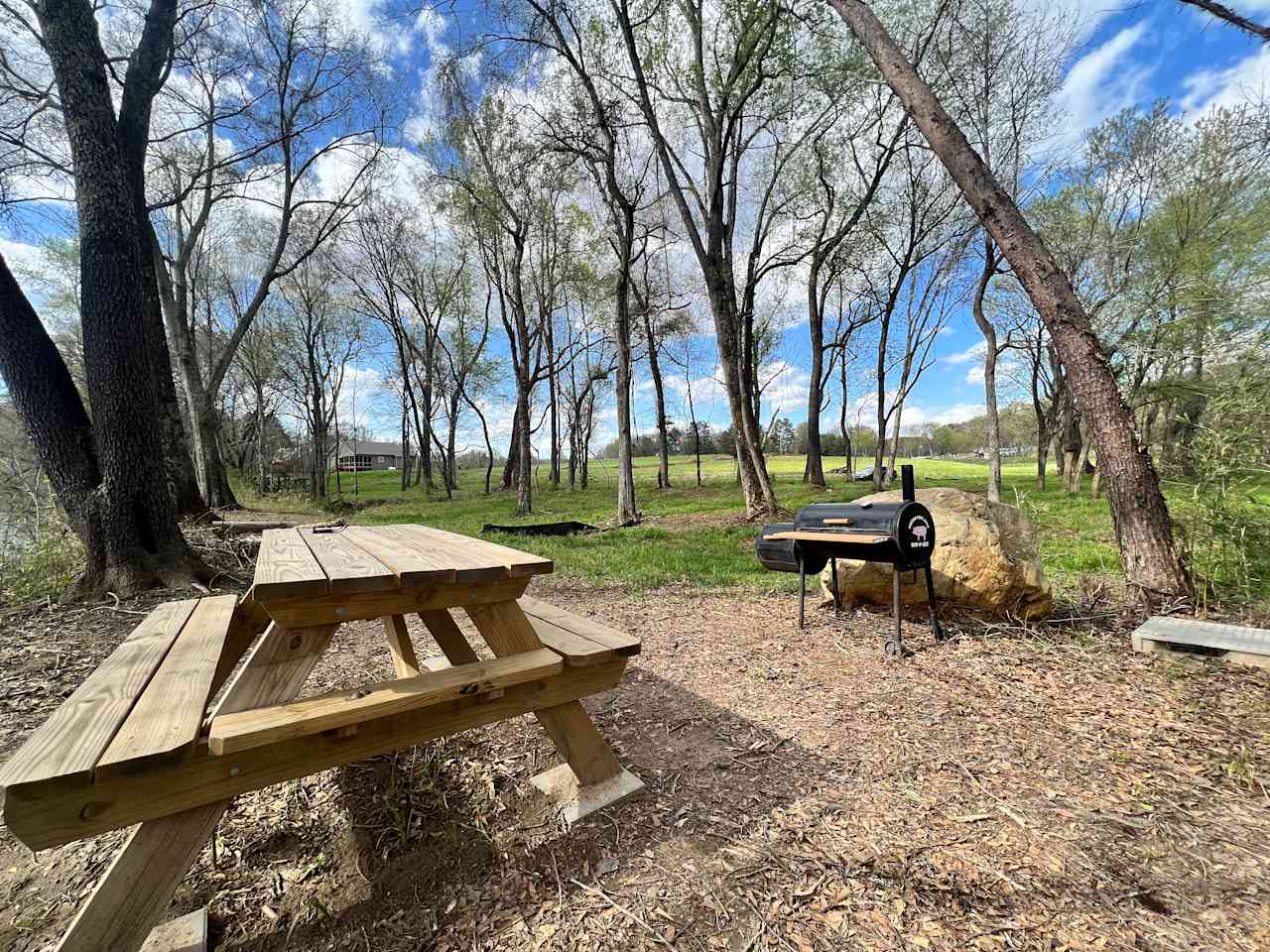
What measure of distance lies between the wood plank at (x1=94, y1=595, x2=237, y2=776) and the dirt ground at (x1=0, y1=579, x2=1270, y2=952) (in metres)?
0.73

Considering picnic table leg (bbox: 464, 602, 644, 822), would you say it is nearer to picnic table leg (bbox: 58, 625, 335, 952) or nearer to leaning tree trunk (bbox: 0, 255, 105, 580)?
picnic table leg (bbox: 58, 625, 335, 952)

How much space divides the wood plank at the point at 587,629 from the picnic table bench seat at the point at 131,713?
4.05 feet

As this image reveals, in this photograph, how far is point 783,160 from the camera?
12.8 meters

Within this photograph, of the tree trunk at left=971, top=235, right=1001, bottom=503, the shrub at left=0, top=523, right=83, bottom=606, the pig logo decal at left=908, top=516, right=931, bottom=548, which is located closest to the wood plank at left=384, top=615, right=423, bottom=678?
the pig logo decal at left=908, top=516, right=931, bottom=548

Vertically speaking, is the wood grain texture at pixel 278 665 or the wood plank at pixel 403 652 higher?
the wood grain texture at pixel 278 665

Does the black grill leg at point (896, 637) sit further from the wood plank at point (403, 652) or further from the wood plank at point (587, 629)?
the wood plank at point (403, 652)

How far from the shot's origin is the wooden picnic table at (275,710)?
1.20m

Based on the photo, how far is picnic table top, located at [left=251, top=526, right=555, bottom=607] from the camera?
4.73ft

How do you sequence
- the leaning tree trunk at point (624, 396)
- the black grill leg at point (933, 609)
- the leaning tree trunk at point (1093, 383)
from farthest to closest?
the leaning tree trunk at point (624, 396) < the leaning tree trunk at point (1093, 383) < the black grill leg at point (933, 609)

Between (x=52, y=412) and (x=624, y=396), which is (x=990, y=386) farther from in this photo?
(x=52, y=412)

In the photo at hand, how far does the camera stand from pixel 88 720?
54.0 inches

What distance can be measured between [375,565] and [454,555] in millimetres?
316

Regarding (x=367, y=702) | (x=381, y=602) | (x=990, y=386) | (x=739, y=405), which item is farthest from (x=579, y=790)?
(x=990, y=386)

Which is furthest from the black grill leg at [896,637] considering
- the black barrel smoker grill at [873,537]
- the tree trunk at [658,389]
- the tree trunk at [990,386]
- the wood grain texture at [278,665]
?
the tree trunk at [658,389]
